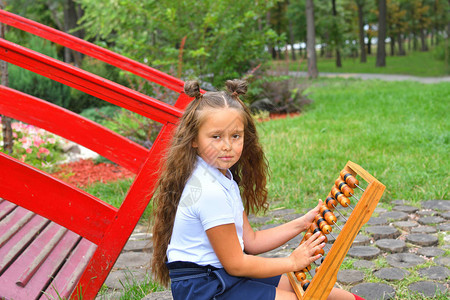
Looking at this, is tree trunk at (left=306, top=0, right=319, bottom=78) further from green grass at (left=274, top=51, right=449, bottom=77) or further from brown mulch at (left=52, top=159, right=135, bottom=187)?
brown mulch at (left=52, top=159, right=135, bottom=187)

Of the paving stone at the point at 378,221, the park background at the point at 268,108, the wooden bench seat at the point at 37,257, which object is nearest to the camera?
the wooden bench seat at the point at 37,257

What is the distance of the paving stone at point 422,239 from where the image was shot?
11.2 ft

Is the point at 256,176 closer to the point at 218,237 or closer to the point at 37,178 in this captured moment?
the point at 218,237

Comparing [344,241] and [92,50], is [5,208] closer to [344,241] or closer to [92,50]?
[92,50]

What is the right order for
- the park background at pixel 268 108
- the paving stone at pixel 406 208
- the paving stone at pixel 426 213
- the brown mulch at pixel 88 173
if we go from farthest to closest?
the brown mulch at pixel 88 173, the park background at pixel 268 108, the paving stone at pixel 406 208, the paving stone at pixel 426 213

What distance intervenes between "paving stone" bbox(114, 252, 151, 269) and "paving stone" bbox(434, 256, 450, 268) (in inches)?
75.1

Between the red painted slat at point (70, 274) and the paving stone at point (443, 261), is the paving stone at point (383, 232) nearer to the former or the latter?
the paving stone at point (443, 261)

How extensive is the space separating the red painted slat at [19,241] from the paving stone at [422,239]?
2624 mm

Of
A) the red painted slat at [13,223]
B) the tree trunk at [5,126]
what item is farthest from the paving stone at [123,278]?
the tree trunk at [5,126]

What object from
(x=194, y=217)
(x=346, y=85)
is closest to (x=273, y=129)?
(x=194, y=217)

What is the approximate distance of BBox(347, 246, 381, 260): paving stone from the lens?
10.6 feet

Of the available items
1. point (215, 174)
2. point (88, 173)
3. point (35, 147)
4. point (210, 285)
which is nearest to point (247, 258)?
point (210, 285)

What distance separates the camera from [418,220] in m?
3.87

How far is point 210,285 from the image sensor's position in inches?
74.5
